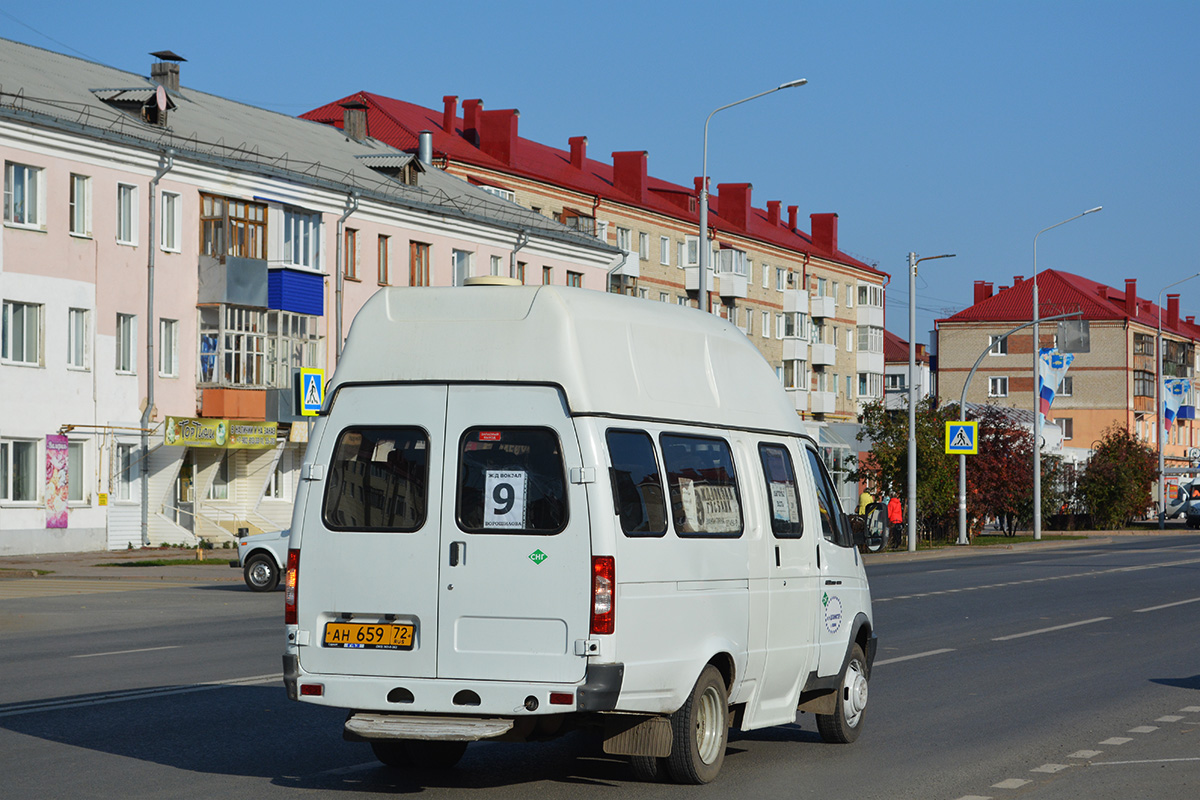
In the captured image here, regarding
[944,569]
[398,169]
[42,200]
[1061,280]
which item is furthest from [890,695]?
[1061,280]

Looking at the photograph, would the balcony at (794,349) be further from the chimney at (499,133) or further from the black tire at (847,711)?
the black tire at (847,711)

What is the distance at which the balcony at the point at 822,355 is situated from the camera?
90.9m

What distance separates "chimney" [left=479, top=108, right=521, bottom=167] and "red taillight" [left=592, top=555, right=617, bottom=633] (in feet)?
205

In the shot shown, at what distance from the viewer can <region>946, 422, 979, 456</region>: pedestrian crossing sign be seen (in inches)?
1673

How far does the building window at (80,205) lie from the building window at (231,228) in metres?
4.30

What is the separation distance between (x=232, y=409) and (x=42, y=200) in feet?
26.5

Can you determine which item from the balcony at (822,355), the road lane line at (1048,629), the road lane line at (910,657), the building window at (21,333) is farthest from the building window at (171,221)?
the balcony at (822,355)

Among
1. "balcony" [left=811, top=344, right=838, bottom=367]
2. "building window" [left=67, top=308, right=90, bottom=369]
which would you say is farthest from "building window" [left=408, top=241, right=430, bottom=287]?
"balcony" [left=811, top=344, right=838, bottom=367]

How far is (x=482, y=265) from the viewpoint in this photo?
5575 cm

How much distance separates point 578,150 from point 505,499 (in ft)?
236

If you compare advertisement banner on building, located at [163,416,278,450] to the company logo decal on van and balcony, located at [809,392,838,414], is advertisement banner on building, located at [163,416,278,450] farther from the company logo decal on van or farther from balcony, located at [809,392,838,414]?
balcony, located at [809,392,838,414]

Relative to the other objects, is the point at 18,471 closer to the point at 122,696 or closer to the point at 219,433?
the point at 219,433

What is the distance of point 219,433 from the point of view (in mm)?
43031

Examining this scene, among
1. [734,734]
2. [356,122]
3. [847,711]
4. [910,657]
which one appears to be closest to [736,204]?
[356,122]
